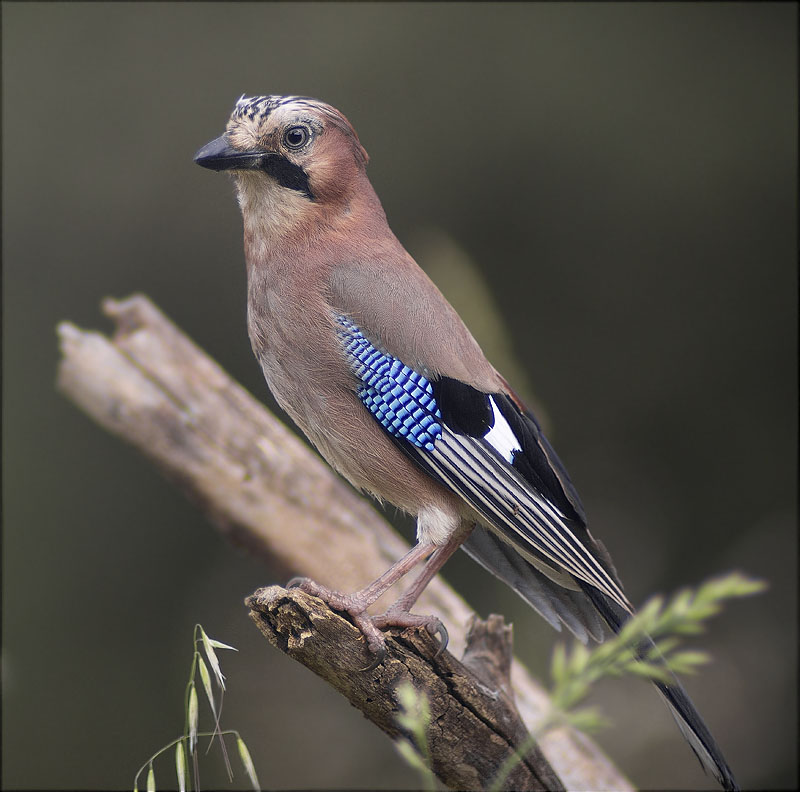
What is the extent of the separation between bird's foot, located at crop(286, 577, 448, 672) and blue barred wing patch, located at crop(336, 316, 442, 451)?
1.06 ft

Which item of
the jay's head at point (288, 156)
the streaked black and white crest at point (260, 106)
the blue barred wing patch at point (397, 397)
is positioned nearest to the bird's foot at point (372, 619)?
the blue barred wing patch at point (397, 397)

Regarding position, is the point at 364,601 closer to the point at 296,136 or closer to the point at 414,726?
the point at 414,726

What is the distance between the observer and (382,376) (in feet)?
5.83

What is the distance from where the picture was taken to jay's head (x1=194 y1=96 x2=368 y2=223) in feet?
5.81

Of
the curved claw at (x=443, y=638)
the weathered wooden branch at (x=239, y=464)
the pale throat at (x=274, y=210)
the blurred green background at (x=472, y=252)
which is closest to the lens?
the curved claw at (x=443, y=638)

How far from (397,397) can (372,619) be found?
0.42 meters

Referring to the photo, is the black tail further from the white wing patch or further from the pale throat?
the pale throat

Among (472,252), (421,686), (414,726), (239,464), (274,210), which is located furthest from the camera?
(472,252)

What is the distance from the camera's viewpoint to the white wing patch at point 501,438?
1.78 metres

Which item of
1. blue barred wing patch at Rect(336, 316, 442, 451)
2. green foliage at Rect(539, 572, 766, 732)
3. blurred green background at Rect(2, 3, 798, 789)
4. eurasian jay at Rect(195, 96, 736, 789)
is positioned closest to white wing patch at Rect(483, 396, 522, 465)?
eurasian jay at Rect(195, 96, 736, 789)

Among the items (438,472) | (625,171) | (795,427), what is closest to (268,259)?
(438,472)

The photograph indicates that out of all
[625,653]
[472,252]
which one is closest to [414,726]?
[625,653]

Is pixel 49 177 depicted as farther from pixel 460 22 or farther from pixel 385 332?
pixel 385 332

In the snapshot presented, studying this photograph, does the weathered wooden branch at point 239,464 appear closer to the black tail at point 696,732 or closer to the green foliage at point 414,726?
the black tail at point 696,732
